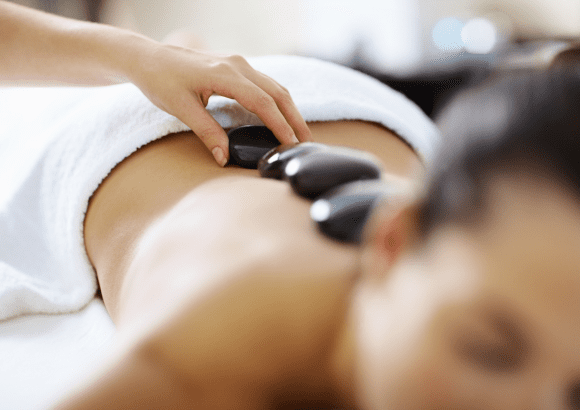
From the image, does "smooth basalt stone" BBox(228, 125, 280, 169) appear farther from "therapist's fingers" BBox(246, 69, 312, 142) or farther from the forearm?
the forearm

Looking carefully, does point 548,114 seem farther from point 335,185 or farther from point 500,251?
point 335,185

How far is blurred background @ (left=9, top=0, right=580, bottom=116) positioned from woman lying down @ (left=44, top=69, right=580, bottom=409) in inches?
88.1

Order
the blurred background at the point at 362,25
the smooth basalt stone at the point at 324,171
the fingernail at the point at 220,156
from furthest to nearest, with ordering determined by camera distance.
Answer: the blurred background at the point at 362,25
the fingernail at the point at 220,156
the smooth basalt stone at the point at 324,171

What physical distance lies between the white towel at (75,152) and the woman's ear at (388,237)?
15.0 inches

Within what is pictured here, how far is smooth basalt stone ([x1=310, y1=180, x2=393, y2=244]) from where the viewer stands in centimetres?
44

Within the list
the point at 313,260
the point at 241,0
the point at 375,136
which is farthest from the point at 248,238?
the point at 241,0

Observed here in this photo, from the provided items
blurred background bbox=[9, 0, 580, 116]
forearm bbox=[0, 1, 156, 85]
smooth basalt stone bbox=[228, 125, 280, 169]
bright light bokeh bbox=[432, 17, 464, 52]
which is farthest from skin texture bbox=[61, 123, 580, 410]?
bright light bokeh bbox=[432, 17, 464, 52]

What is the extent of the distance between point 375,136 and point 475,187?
0.52m

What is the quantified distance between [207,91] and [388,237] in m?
0.39

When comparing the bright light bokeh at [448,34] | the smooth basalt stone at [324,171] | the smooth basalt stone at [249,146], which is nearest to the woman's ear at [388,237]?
the smooth basalt stone at [324,171]

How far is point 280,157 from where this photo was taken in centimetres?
58

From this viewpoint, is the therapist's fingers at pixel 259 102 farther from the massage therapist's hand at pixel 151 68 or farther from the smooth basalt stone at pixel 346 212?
the smooth basalt stone at pixel 346 212

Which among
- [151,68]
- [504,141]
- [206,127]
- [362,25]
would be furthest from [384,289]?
[362,25]

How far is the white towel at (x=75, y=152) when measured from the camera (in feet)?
2.28
